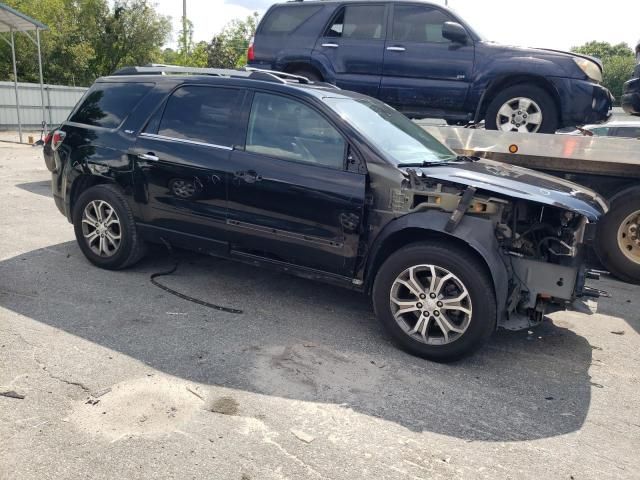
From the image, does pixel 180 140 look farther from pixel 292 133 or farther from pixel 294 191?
pixel 294 191

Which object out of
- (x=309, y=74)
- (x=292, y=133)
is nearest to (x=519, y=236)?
(x=292, y=133)

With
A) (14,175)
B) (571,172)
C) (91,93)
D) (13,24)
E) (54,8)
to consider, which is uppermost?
(54,8)

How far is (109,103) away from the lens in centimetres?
533

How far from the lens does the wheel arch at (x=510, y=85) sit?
6.23m

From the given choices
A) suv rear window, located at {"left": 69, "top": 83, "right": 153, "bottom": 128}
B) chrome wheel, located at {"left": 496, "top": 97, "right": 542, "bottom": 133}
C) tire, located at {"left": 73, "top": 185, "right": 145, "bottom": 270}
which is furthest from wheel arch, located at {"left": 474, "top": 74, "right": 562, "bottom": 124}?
tire, located at {"left": 73, "top": 185, "right": 145, "bottom": 270}

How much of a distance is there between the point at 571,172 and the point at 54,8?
36.3m

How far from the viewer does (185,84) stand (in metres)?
4.97

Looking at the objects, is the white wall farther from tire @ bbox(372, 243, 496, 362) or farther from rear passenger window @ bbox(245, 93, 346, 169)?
tire @ bbox(372, 243, 496, 362)

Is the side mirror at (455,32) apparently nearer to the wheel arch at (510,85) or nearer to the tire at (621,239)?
the wheel arch at (510,85)

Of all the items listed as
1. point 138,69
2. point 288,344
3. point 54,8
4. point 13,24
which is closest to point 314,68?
point 138,69

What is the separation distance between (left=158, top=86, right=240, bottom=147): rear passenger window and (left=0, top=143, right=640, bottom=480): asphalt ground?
A: 4.39 ft

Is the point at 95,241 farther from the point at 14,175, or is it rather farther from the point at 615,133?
the point at 615,133

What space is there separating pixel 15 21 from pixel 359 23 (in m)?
12.2

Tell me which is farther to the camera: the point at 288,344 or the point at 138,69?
the point at 138,69
